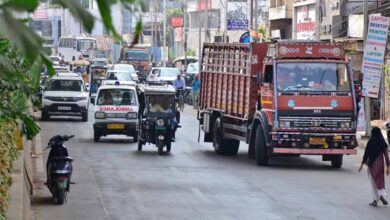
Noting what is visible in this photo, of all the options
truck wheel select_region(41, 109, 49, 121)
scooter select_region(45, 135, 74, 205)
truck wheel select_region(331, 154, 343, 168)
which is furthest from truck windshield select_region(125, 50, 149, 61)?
scooter select_region(45, 135, 74, 205)

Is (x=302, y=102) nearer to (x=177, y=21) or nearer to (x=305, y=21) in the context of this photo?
(x=305, y=21)

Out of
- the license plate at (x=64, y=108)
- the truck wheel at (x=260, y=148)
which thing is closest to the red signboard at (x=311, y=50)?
the truck wheel at (x=260, y=148)

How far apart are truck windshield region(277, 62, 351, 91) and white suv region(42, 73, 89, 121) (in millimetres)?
17751

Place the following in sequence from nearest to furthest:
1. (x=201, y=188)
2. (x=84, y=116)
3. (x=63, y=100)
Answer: (x=201, y=188) < (x=63, y=100) < (x=84, y=116)

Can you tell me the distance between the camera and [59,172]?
16125 millimetres

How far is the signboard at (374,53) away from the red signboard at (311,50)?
209 inches

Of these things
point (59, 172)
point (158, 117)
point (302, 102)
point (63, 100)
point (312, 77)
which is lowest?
point (63, 100)

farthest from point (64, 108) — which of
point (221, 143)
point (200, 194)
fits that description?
point (200, 194)

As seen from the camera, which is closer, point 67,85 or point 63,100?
point 63,100

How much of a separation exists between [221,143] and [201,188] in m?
7.76

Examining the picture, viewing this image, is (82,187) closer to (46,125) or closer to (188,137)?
(188,137)

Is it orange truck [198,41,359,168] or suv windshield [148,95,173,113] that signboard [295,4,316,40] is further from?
orange truck [198,41,359,168]

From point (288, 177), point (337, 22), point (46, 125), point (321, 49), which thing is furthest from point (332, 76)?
point (337, 22)

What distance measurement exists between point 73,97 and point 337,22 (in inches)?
558
